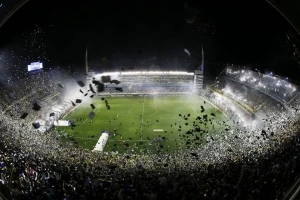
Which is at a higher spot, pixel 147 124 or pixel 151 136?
pixel 147 124

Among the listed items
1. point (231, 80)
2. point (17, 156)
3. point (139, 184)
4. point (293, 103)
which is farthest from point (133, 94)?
point (139, 184)

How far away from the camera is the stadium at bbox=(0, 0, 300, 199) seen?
891 cm

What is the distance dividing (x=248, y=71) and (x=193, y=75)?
1054cm

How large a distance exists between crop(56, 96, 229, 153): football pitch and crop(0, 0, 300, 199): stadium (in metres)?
0.12

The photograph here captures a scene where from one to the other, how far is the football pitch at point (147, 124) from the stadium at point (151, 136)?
4.6 inches

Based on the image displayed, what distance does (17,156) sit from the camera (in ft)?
40.3

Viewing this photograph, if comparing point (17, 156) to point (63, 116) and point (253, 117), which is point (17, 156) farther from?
point (253, 117)

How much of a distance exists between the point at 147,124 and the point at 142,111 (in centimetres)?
541

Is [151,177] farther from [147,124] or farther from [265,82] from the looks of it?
[265,82]

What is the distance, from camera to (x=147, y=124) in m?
31.1

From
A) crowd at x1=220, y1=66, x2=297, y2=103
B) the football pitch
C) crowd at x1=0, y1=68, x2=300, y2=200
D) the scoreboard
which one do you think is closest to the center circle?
the football pitch

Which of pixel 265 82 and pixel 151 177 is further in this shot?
pixel 265 82

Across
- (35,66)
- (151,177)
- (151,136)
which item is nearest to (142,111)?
(151,136)

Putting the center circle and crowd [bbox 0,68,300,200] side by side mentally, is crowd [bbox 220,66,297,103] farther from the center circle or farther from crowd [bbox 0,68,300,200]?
crowd [bbox 0,68,300,200]
